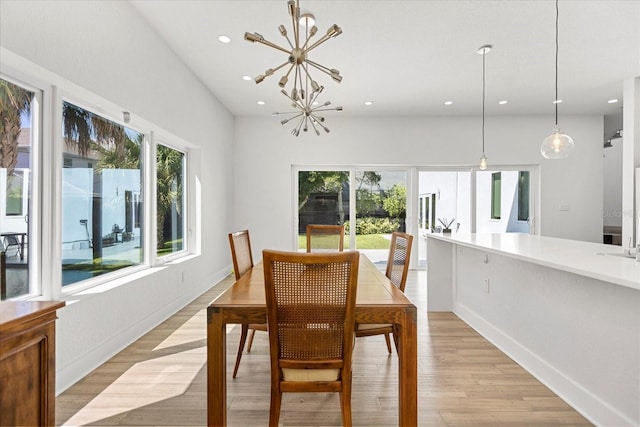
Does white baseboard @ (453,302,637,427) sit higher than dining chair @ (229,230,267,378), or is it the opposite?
dining chair @ (229,230,267,378)

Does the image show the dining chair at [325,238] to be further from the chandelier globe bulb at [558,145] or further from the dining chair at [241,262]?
the chandelier globe bulb at [558,145]

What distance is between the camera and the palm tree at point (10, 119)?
1865 millimetres

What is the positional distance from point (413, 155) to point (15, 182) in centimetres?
539

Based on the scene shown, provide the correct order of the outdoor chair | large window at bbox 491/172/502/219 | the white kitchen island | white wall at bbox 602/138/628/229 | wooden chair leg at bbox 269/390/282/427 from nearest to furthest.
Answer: wooden chair leg at bbox 269/390/282/427 → the white kitchen island → the outdoor chair → large window at bbox 491/172/502/219 → white wall at bbox 602/138/628/229

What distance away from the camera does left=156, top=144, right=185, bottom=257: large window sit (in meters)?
3.78

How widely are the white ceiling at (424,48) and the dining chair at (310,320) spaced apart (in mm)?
2309

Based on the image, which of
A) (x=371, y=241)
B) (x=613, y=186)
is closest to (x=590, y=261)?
(x=371, y=241)

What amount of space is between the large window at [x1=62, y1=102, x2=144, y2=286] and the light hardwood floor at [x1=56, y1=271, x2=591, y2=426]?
0.80 m

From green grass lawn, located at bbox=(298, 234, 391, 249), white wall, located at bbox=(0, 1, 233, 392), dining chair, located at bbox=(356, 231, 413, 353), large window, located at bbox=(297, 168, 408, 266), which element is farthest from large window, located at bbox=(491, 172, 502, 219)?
white wall, located at bbox=(0, 1, 233, 392)

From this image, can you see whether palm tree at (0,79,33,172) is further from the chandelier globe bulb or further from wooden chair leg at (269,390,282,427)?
the chandelier globe bulb

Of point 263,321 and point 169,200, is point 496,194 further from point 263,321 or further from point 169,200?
point 263,321

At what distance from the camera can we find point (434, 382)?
2.18 m

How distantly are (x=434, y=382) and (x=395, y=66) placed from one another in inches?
130

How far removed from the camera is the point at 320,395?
203cm
